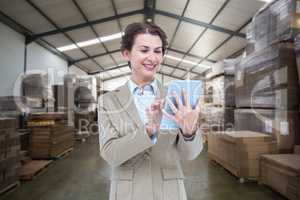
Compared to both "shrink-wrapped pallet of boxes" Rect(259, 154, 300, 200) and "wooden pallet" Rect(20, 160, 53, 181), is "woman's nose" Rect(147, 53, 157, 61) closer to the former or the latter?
"shrink-wrapped pallet of boxes" Rect(259, 154, 300, 200)

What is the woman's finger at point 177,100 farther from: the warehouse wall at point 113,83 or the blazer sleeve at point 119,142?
the warehouse wall at point 113,83

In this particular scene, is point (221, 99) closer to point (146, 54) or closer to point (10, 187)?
point (10, 187)

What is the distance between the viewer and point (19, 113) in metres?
5.19

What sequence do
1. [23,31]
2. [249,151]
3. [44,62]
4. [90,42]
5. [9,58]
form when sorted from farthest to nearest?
1. [90,42]
2. [44,62]
3. [23,31]
4. [9,58]
5. [249,151]

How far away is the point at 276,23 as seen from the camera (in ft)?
11.0

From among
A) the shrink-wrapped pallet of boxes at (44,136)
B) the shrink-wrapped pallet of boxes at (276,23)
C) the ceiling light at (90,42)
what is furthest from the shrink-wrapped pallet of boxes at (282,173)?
the ceiling light at (90,42)

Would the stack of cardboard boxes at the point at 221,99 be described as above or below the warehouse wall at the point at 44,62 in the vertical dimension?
below

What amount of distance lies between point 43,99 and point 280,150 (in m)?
5.46

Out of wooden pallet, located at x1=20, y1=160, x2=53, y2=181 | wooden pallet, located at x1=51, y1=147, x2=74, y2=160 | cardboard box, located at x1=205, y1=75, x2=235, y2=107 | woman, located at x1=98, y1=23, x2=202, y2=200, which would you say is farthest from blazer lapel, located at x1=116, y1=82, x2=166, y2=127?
cardboard box, located at x1=205, y1=75, x2=235, y2=107

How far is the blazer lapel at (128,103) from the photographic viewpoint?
878mm

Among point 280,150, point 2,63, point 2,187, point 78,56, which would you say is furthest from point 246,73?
point 78,56

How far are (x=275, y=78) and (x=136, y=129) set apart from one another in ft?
10.2

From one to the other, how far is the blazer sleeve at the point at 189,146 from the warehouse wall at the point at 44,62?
21.2 feet

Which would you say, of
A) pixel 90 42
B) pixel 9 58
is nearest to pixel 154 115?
pixel 9 58
